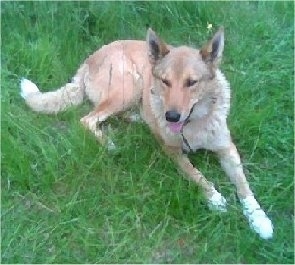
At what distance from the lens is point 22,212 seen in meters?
3.88

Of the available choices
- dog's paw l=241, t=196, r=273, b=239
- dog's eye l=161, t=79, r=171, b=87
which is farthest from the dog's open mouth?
dog's paw l=241, t=196, r=273, b=239

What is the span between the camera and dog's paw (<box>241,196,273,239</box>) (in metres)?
3.63

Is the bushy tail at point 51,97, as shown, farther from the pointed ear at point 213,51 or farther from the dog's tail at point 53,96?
the pointed ear at point 213,51

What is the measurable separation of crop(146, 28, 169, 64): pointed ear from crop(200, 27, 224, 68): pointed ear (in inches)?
9.8

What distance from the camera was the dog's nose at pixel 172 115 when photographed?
3.85 meters

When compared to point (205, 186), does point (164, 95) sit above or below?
above

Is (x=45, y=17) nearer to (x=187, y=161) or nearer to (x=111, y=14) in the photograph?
(x=111, y=14)

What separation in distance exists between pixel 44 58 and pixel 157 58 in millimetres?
1248

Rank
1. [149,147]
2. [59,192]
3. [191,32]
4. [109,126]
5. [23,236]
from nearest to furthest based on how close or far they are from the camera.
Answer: [23,236]
[59,192]
[149,147]
[109,126]
[191,32]

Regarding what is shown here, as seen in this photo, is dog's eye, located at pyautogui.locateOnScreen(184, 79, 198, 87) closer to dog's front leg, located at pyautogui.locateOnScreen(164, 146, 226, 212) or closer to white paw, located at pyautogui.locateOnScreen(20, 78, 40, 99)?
dog's front leg, located at pyautogui.locateOnScreen(164, 146, 226, 212)

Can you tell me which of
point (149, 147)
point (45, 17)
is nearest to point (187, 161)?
point (149, 147)

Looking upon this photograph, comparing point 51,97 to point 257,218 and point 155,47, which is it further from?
point 257,218

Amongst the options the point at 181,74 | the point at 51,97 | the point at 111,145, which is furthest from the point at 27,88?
the point at 181,74

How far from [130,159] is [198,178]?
47 cm
